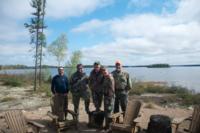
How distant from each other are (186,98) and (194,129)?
7.58m

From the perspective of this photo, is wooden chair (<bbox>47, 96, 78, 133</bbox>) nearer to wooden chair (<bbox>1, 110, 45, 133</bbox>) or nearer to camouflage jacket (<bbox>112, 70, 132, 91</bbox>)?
wooden chair (<bbox>1, 110, 45, 133</bbox>)

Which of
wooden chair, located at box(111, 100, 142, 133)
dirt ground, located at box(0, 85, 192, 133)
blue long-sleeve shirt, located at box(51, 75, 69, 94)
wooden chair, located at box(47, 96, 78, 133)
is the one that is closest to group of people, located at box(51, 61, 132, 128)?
blue long-sleeve shirt, located at box(51, 75, 69, 94)

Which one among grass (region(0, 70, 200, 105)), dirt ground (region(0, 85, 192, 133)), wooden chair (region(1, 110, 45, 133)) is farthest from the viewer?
grass (region(0, 70, 200, 105))

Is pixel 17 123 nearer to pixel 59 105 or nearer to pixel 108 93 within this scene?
pixel 59 105

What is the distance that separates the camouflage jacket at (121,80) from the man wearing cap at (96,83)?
457mm

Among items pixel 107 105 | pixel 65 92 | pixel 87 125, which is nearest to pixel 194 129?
pixel 107 105

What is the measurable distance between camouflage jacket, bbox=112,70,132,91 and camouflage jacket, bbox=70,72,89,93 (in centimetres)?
86

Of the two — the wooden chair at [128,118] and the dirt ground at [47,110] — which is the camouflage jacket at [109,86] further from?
the dirt ground at [47,110]

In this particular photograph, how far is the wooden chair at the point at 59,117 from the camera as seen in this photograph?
8329mm

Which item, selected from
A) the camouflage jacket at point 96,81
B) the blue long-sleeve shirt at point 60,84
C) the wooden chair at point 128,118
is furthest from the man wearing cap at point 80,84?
the wooden chair at point 128,118

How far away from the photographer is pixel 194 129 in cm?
718

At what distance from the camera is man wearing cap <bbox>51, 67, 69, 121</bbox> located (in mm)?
8848

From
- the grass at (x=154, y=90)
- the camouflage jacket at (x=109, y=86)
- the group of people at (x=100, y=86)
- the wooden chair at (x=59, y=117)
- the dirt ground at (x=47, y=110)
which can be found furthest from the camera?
the grass at (x=154, y=90)

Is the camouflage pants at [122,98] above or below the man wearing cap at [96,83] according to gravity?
below
